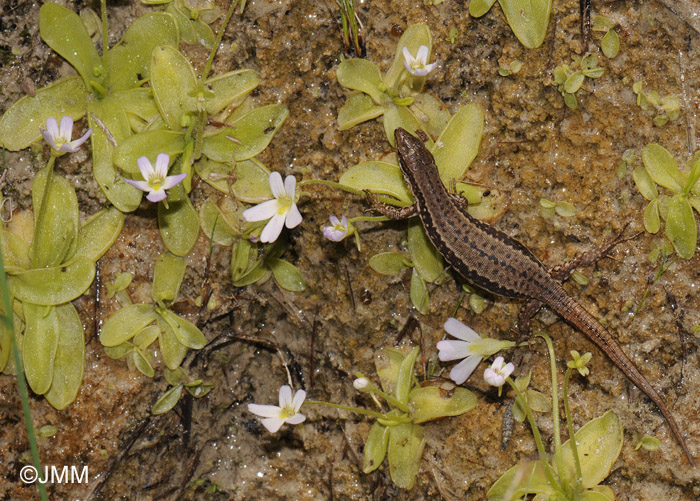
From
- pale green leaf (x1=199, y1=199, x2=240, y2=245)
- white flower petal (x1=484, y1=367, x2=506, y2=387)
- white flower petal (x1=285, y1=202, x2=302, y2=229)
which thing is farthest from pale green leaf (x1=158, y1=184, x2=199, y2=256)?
white flower petal (x1=484, y1=367, x2=506, y2=387)

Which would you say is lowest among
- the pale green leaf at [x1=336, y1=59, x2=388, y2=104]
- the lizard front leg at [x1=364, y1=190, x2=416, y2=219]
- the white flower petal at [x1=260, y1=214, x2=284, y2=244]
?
the lizard front leg at [x1=364, y1=190, x2=416, y2=219]

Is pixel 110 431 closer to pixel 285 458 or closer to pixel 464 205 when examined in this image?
pixel 285 458

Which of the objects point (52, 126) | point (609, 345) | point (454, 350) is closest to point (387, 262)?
point (454, 350)

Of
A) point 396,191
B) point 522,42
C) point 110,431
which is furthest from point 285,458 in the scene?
point 522,42

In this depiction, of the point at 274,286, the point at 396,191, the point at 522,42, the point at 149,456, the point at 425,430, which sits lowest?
the point at 149,456

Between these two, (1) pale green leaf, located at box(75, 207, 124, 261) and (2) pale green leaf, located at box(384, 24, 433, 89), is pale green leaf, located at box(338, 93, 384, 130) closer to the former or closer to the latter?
(2) pale green leaf, located at box(384, 24, 433, 89)

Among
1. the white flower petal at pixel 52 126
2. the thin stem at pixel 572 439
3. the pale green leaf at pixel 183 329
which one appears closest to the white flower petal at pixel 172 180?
the white flower petal at pixel 52 126

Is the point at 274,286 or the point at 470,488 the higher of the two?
the point at 274,286
